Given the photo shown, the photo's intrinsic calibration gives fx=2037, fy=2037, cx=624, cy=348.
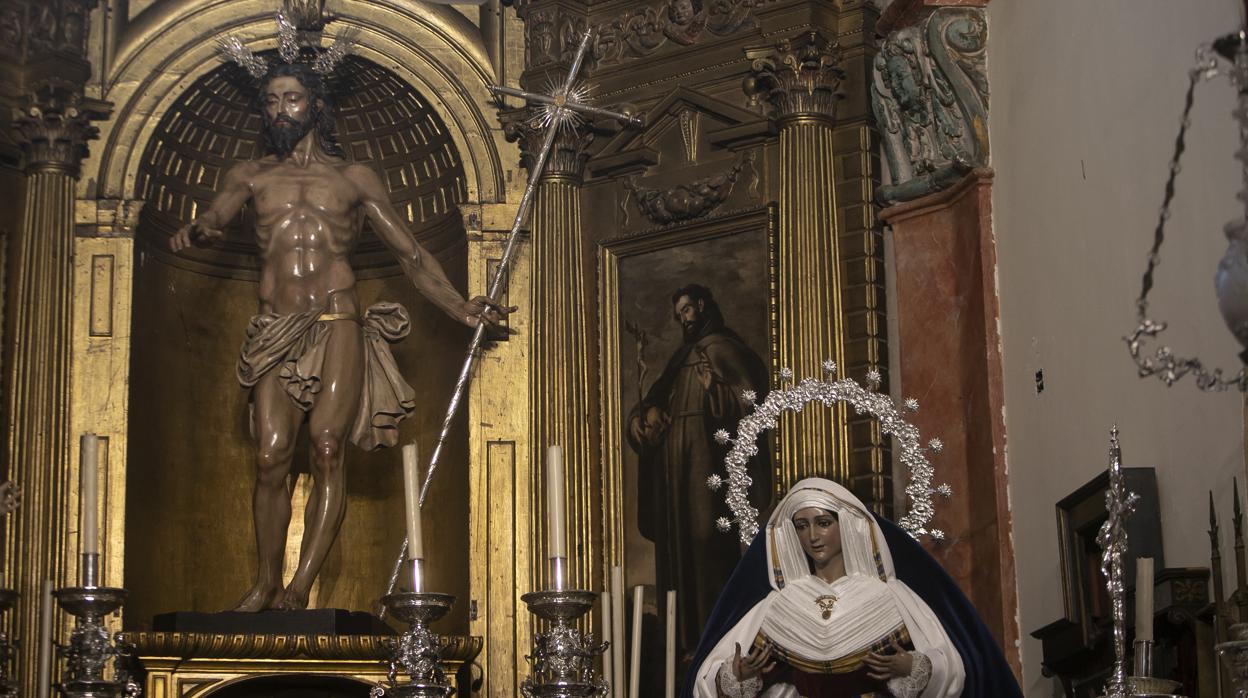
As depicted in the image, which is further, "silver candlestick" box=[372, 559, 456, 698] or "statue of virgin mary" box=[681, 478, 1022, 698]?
"statue of virgin mary" box=[681, 478, 1022, 698]

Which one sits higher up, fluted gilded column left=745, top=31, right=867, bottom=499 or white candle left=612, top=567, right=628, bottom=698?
fluted gilded column left=745, top=31, right=867, bottom=499

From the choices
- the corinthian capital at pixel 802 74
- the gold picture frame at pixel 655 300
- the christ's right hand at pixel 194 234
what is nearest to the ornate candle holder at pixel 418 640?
the gold picture frame at pixel 655 300

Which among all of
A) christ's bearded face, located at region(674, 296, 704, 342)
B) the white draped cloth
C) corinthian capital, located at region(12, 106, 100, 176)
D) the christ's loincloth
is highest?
corinthian capital, located at region(12, 106, 100, 176)

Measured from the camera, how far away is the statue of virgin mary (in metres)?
6.46

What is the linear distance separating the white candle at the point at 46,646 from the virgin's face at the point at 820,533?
298cm

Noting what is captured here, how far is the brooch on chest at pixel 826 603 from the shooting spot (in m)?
6.64

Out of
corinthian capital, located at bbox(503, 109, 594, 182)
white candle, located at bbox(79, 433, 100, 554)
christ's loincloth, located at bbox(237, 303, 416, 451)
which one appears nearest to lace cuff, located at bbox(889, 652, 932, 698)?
white candle, located at bbox(79, 433, 100, 554)

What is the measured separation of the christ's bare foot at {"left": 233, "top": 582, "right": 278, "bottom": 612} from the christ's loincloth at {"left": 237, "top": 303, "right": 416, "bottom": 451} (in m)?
0.76

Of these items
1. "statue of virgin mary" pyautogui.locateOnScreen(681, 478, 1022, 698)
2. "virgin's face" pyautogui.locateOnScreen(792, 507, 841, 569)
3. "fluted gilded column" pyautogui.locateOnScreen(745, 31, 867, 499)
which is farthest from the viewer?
"fluted gilded column" pyautogui.locateOnScreen(745, 31, 867, 499)

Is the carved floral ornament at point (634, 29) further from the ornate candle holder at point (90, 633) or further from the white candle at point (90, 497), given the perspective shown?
the ornate candle holder at point (90, 633)

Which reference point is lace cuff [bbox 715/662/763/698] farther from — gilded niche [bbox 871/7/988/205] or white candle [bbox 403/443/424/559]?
gilded niche [bbox 871/7/988/205]

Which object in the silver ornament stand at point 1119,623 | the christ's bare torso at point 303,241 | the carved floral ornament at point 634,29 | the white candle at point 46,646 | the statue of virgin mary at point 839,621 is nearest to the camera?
the silver ornament stand at point 1119,623

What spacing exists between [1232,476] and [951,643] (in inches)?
44.9

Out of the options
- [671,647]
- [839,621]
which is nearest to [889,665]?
[839,621]
